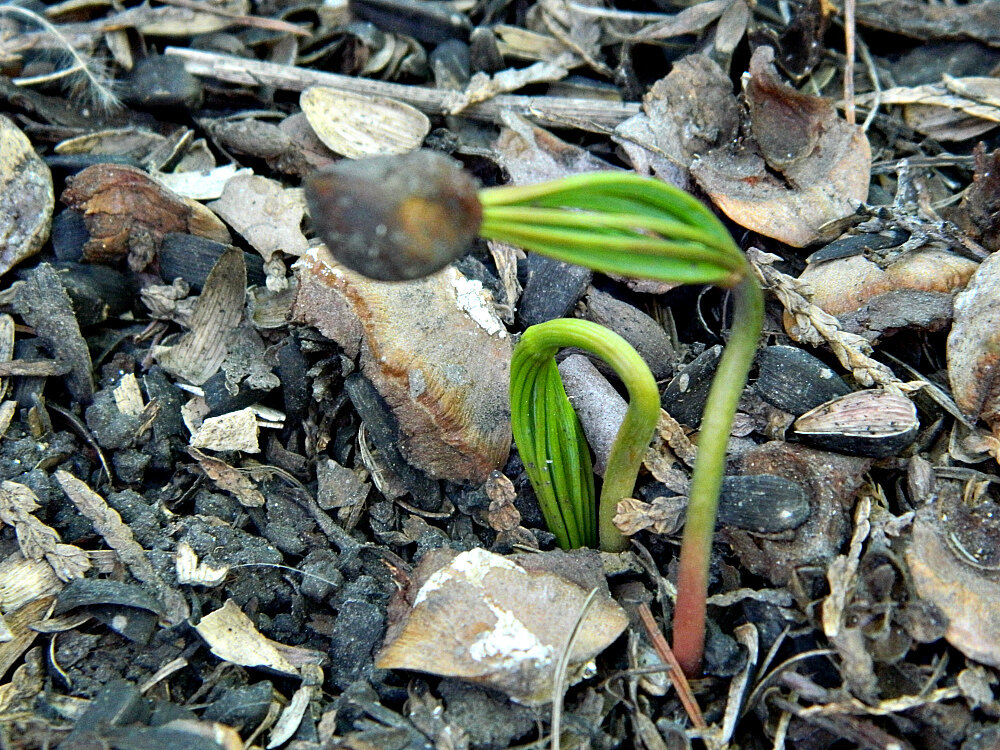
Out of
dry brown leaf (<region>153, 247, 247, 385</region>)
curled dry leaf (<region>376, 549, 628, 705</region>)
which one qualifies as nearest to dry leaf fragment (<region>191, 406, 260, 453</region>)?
dry brown leaf (<region>153, 247, 247, 385</region>)

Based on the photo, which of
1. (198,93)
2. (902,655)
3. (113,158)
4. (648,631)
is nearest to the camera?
(902,655)

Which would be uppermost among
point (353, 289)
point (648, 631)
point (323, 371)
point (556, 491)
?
point (353, 289)

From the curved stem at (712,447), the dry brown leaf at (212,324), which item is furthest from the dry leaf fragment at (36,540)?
the curved stem at (712,447)

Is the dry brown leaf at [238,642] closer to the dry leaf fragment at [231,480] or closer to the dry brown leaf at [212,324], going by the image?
the dry leaf fragment at [231,480]

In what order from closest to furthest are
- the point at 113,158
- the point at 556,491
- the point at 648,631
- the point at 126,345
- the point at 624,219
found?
the point at 624,219, the point at 648,631, the point at 556,491, the point at 126,345, the point at 113,158

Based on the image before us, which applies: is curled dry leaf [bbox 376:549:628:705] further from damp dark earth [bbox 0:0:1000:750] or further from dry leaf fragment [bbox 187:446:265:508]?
dry leaf fragment [bbox 187:446:265:508]

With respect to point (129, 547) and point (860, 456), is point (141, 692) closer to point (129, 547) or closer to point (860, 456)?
point (129, 547)

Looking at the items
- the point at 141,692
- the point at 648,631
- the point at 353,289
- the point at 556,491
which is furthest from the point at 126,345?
the point at 648,631
